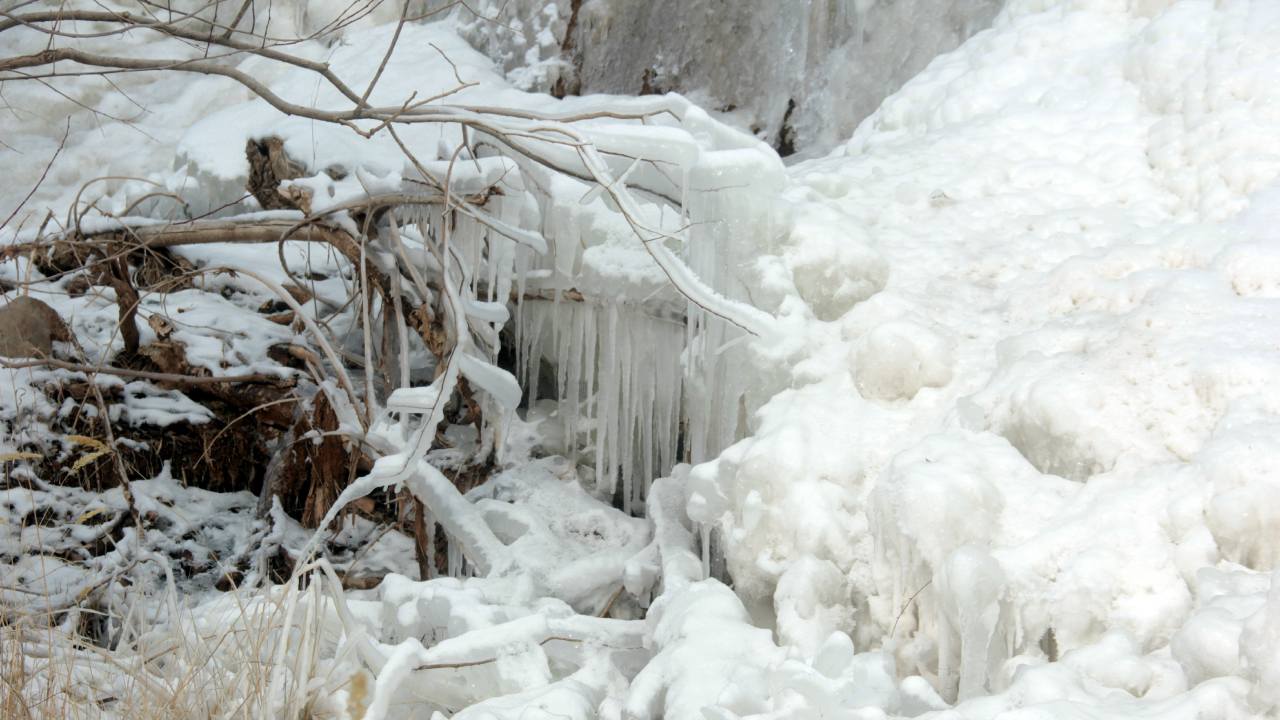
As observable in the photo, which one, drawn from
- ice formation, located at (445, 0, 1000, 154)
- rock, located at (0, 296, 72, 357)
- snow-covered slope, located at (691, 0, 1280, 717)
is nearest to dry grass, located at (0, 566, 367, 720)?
snow-covered slope, located at (691, 0, 1280, 717)

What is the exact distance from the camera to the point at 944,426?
8.94 ft

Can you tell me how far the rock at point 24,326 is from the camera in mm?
5055

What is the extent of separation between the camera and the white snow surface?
2176 millimetres

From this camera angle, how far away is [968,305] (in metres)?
3.07

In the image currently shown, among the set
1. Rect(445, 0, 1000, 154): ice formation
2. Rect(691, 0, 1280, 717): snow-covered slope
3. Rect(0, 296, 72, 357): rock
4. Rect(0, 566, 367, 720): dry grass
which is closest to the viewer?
Rect(691, 0, 1280, 717): snow-covered slope

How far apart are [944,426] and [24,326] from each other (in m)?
4.51

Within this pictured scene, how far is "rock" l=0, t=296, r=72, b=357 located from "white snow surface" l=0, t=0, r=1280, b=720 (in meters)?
2.29

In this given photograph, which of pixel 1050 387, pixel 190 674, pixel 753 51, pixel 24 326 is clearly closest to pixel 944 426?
pixel 1050 387

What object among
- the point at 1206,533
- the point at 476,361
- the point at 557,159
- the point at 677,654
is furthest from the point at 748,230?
the point at 1206,533

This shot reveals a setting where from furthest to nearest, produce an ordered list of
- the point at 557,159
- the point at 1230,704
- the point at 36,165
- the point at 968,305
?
the point at 36,165, the point at 557,159, the point at 968,305, the point at 1230,704

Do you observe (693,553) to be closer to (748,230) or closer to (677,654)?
(677,654)

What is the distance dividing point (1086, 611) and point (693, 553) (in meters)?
1.25

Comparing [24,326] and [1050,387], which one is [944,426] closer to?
[1050,387]

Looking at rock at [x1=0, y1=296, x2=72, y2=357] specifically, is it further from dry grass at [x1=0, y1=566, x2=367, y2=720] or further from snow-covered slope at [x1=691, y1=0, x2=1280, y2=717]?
snow-covered slope at [x1=691, y1=0, x2=1280, y2=717]
